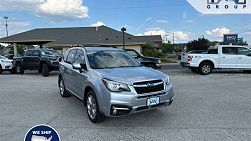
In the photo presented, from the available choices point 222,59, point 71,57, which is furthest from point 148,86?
point 222,59

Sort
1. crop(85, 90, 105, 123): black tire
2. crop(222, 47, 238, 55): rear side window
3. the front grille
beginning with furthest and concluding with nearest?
crop(222, 47, 238, 55): rear side window < crop(85, 90, 105, 123): black tire < the front grille

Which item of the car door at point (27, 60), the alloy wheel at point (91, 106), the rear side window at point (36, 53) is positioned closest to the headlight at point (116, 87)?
the alloy wheel at point (91, 106)

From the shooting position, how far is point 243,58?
49.3ft

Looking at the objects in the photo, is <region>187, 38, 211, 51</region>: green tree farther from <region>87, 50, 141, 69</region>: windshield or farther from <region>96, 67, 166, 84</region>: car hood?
<region>96, 67, 166, 84</region>: car hood

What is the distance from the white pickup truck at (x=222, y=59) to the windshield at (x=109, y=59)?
929 cm

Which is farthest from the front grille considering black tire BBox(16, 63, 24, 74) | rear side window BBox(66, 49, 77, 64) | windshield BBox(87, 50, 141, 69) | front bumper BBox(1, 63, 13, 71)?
front bumper BBox(1, 63, 13, 71)

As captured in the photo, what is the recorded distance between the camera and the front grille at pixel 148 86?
16.5 feet

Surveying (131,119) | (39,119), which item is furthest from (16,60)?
(131,119)

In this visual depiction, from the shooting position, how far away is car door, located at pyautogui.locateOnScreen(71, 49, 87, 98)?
6.06 metres

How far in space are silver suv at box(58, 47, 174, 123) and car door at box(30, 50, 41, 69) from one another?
1075cm

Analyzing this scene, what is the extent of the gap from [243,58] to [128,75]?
38.9ft

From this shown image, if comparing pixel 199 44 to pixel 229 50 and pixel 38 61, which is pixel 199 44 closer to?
pixel 229 50

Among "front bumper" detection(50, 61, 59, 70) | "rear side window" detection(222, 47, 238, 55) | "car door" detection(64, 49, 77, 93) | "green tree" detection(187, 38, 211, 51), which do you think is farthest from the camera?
"green tree" detection(187, 38, 211, 51)

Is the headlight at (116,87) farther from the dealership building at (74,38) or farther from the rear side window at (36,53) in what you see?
the dealership building at (74,38)
